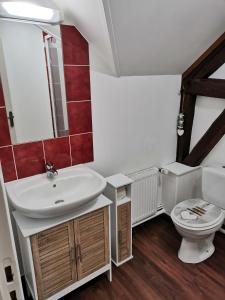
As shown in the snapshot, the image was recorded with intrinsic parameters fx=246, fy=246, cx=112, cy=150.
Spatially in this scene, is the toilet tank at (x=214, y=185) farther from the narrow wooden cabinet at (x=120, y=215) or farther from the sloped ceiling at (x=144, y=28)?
the sloped ceiling at (x=144, y=28)

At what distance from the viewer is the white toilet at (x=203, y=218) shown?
6.68 feet

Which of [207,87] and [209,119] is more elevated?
[207,87]

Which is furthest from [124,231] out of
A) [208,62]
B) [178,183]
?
[208,62]

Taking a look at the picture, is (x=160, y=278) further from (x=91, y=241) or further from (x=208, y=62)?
(x=208, y=62)

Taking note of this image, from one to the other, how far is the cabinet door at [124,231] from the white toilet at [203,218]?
15.9 inches

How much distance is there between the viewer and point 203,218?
2107 mm

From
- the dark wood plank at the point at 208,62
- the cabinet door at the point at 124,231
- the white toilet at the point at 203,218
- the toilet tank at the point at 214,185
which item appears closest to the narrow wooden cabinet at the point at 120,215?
the cabinet door at the point at 124,231

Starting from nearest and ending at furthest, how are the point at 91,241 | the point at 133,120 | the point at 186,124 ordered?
the point at 91,241, the point at 133,120, the point at 186,124

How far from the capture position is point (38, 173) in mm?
1842

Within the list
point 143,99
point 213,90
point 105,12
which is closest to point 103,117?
point 143,99

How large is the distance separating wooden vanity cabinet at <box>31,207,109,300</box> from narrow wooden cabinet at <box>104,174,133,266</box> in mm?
201

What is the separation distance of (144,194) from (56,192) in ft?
3.30

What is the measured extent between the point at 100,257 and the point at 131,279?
383mm

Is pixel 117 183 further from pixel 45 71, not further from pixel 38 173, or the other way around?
pixel 45 71
